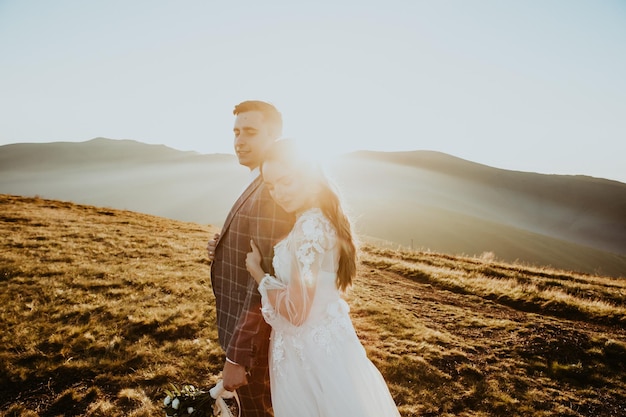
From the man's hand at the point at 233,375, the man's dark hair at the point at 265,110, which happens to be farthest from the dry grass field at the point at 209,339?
the man's dark hair at the point at 265,110

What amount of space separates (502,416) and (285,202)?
15.5 feet

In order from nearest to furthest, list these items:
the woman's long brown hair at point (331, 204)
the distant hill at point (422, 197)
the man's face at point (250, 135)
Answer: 1. the woman's long brown hair at point (331, 204)
2. the man's face at point (250, 135)
3. the distant hill at point (422, 197)

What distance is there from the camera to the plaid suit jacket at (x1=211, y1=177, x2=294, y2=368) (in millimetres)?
2371

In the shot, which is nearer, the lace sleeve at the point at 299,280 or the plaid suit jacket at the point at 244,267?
the lace sleeve at the point at 299,280

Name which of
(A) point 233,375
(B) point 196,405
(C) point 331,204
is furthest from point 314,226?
(B) point 196,405

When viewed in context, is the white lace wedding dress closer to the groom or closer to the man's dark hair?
the groom

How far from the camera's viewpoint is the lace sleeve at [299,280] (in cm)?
208

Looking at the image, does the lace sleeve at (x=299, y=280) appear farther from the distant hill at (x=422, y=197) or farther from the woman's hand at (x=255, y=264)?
the distant hill at (x=422, y=197)

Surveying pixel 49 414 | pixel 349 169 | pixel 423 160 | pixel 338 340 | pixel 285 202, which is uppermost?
pixel 423 160

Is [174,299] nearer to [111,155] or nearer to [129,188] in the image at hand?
[129,188]

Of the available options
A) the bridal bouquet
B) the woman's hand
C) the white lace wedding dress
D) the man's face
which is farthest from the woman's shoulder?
the bridal bouquet

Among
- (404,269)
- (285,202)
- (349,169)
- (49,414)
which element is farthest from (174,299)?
(349,169)

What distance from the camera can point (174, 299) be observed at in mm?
7758

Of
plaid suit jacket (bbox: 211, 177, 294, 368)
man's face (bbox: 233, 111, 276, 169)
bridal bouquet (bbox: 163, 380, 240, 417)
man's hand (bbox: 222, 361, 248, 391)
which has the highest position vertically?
man's face (bbox: 233, 111, 276, 169)
